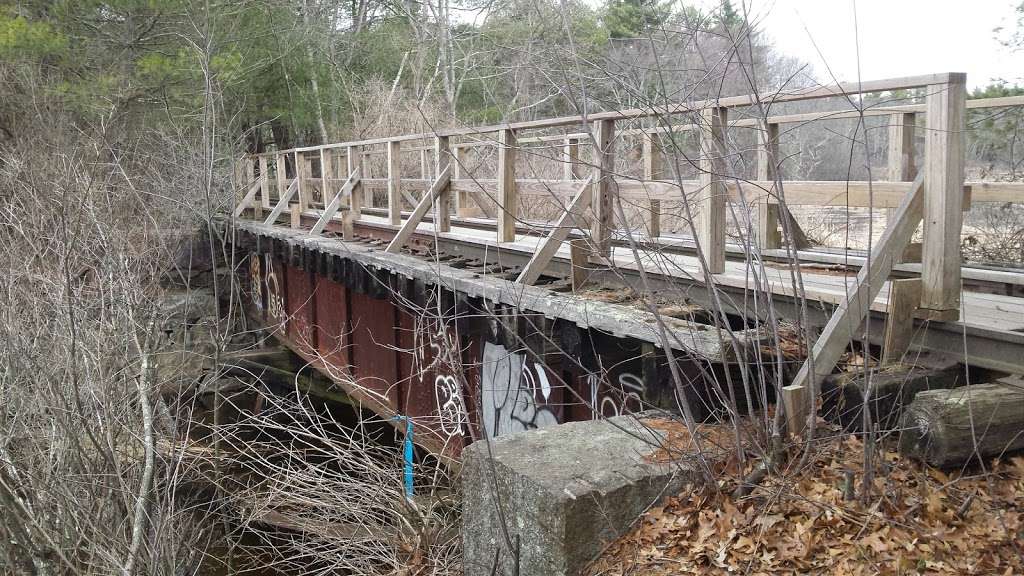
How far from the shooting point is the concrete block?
4.11 metres

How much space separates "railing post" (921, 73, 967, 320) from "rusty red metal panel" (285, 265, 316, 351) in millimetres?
11239

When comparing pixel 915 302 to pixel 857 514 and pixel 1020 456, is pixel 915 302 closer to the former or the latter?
pixel 1020 456

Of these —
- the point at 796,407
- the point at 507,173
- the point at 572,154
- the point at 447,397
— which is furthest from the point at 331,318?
the point at 796,407

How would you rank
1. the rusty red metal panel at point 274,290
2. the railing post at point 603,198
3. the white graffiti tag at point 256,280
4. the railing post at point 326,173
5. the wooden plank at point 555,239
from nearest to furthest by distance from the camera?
the railing post at point 603,198 < the wooden plank at point 555,239 < the railing post at point 326,173 < the rusty red metal panel at point 274,290 < the white graffiti tag at point 256,280

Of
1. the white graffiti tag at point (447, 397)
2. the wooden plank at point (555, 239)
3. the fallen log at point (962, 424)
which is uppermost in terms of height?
the wooden plank at point (555, 239)

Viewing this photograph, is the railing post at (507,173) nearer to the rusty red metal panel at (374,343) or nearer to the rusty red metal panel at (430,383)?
the rusty red metal panel at (430,383)

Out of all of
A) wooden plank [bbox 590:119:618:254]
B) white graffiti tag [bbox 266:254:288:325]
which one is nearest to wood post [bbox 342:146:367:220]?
white graffiti tag [bbox 266:254:288:325]

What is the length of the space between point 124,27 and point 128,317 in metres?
13.7

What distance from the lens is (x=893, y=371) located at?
4.37 m

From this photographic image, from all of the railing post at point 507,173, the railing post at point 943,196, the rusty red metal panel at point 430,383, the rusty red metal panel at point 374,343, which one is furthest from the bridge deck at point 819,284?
the rusty red metal panel at point 374,343

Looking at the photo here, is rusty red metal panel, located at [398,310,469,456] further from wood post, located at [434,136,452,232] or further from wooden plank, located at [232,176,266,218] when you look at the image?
wooden plank, located at [232,176,266,218]

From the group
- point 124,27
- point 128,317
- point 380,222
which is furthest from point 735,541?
point 124,27

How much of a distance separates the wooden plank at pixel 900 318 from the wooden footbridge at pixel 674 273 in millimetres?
10

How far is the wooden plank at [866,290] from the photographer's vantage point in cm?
438
